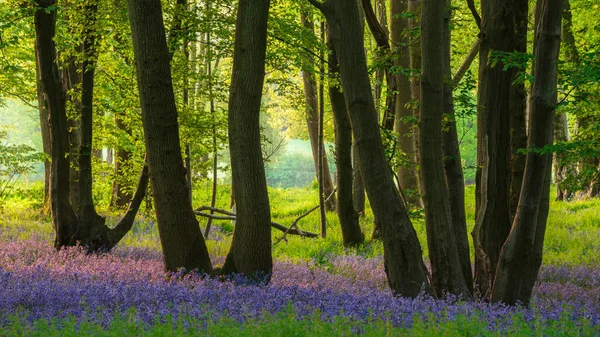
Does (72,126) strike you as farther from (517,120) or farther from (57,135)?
(517,120)

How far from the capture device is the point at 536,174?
699cm

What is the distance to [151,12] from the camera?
8.07 m

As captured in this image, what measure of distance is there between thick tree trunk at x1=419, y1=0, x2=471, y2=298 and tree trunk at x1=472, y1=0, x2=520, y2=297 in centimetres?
86

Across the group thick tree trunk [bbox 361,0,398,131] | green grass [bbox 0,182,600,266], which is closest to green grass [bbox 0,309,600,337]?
thick tree trunk [bbox 361,0,398,131]

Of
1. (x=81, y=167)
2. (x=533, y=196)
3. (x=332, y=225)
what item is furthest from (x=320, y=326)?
(x=332, y=225)

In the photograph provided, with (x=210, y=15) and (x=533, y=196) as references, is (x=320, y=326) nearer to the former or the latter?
(x=533, y=196)

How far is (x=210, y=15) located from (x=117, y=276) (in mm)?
5688

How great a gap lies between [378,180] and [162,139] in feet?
9.64

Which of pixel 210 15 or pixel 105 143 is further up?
pixel 210 15

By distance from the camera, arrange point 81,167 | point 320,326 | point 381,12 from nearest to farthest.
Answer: point 320,326 < point 81,167 < point 381,12

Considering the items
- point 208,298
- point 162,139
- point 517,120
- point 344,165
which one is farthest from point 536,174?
point 344,165

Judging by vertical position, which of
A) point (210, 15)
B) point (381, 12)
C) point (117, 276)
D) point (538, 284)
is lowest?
point (538, 284)

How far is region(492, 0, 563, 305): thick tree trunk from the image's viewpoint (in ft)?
22.6

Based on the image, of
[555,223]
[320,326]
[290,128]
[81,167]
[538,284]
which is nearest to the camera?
[320,326]
